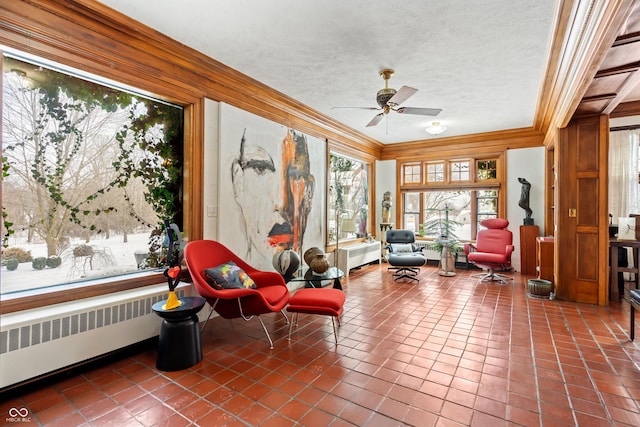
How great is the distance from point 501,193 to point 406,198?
6.76 feet

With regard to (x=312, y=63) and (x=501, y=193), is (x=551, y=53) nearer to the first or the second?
(x=312, y=63)

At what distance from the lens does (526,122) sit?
5781 millimetres

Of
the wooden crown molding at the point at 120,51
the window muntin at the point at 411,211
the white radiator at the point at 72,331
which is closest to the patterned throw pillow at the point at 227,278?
the white radiator at the point at 72,331

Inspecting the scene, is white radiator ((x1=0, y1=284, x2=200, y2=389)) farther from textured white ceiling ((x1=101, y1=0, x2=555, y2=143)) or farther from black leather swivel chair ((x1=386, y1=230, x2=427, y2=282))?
black leather swivel chair ((x1=386, y1=230, x2=427, y2=282))

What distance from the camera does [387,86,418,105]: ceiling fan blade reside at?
10.6 feet

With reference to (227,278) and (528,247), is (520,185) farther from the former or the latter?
(227,278)

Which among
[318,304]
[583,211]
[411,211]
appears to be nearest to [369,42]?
[318,304]

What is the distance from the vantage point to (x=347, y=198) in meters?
6.80

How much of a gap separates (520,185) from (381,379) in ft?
18.5

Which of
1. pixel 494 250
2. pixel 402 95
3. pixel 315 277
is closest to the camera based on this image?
pixel 402 95

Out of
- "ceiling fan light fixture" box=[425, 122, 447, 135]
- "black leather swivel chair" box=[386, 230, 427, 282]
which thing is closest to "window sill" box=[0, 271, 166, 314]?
"black leather swivel chair" box=[386, 230, 427, 282]

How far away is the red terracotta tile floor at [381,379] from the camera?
6.46ft

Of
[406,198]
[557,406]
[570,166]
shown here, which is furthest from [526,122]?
[557,406]

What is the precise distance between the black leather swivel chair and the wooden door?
2.05 meters
